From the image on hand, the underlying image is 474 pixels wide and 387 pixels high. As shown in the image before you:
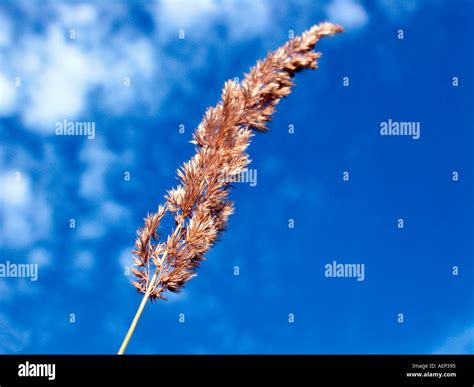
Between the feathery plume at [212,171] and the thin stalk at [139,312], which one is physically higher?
the feathery plume at [212,171]

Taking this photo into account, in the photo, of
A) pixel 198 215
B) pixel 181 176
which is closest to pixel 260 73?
pixel 181 176

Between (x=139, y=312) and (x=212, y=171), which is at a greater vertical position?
(x=212, y=171)

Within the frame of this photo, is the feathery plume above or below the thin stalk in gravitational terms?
above
